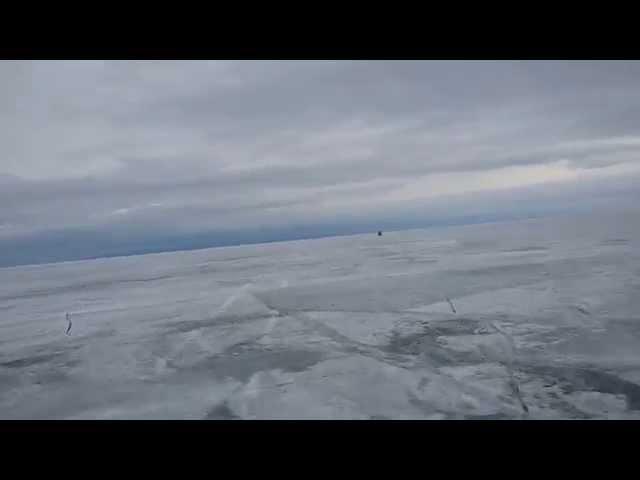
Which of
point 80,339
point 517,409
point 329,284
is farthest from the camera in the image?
point 329,284
